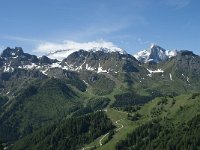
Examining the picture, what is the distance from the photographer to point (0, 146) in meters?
93.7

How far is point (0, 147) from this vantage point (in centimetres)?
9344

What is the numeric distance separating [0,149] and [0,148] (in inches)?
9.6

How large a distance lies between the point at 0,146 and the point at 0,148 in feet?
1.94

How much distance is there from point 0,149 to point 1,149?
0.46 m

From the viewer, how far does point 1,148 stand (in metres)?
93.6

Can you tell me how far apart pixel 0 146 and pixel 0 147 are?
1.04 ft

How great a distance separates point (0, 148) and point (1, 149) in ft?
1.49

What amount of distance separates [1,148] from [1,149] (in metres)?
0.23

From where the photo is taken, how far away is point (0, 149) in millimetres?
93125

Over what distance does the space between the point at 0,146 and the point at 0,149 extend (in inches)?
32.6

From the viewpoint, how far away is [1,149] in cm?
9356

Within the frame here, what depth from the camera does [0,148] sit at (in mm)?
93250

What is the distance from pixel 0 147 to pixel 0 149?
517mm
